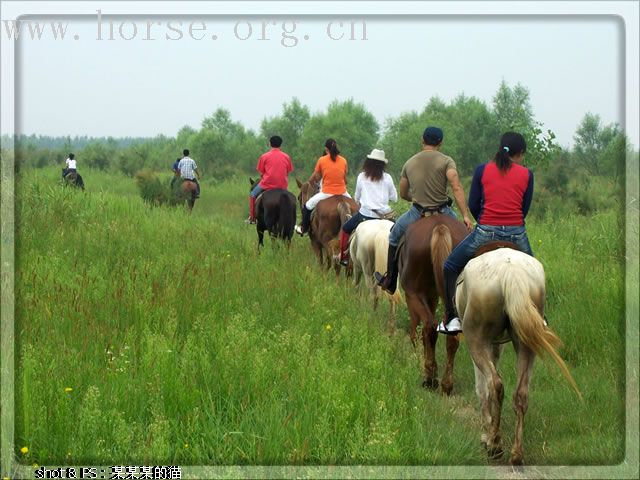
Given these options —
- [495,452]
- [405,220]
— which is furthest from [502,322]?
[405,220]

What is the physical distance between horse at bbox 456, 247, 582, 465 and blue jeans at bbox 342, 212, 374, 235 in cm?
516

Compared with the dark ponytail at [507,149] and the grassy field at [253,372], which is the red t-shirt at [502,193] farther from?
the grassy field at [253,372]

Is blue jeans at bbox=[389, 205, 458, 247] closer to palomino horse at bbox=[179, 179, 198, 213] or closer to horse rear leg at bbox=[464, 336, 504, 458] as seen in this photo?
horse rear leg at bbox=[464, 336, 504, 458]

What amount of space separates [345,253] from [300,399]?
6839 millimetres

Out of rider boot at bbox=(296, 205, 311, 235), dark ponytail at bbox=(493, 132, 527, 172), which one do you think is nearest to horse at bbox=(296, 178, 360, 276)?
rider boot at bbox=(296, 205, 311, 235)

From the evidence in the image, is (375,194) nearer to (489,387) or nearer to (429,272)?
(429,272)

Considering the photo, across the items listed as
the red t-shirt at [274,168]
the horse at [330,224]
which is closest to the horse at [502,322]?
the horse at [330,224]

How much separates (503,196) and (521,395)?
5.72 ft

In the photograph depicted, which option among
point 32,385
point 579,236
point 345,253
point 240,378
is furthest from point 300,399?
point 579,236

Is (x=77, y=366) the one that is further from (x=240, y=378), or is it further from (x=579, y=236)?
(x=579, y=236)

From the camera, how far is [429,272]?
8.75m

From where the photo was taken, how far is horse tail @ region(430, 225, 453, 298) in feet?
27.4

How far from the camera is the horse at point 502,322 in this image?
641 cm

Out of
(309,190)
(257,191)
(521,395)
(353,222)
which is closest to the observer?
(521,395)
